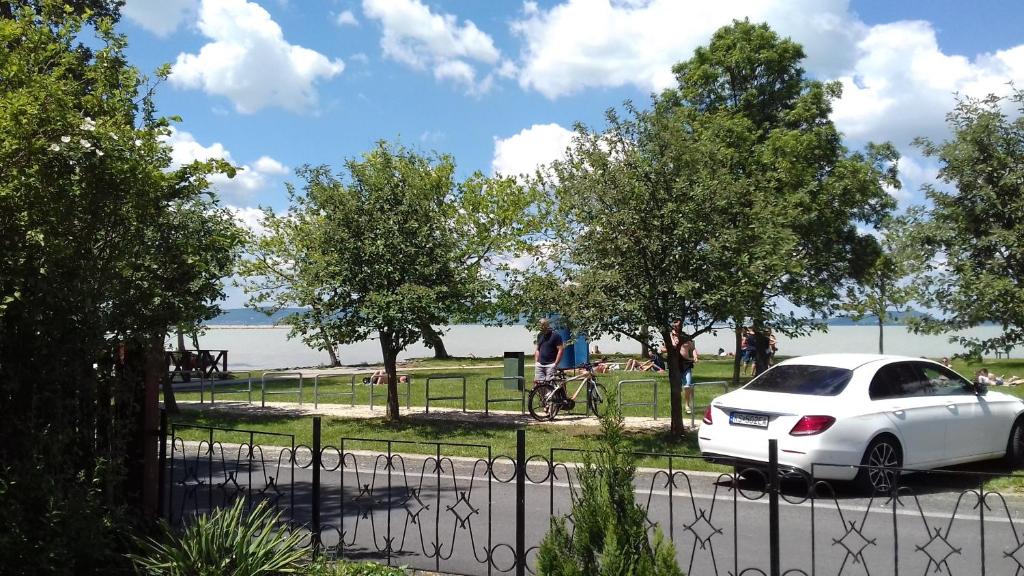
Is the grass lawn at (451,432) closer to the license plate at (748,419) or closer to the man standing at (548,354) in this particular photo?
the license plate at (748,419)

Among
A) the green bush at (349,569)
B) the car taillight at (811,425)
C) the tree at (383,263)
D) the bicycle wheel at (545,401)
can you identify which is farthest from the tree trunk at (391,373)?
the green bush at (349,569)

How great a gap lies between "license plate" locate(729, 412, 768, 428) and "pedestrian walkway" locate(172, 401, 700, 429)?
16.4ft

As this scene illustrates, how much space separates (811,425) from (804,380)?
1117mm

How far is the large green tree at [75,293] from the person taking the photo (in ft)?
16.7

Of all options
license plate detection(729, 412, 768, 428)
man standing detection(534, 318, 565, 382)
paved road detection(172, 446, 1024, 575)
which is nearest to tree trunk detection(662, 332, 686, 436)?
paved road detection(172, 446, 1024, 575)

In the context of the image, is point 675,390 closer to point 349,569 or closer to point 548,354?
point 548,354

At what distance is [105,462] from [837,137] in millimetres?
28412

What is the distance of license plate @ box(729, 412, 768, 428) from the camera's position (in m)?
9.48

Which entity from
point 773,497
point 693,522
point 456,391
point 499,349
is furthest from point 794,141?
point 499,349

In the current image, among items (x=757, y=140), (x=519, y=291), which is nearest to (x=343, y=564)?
(x=519, y=291)

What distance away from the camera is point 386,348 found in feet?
52.4

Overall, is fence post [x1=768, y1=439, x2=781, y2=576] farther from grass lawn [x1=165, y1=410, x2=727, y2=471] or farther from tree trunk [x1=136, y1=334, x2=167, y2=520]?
grass lawn [x1=165, y1=410, x2=727, y2=471]

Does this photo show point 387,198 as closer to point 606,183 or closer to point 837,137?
point 606,183

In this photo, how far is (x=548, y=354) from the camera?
1697 cm
